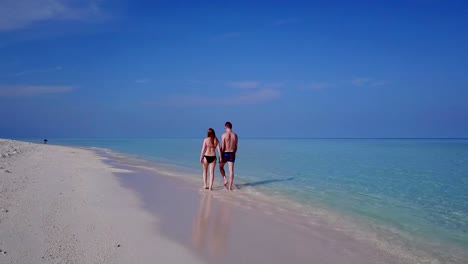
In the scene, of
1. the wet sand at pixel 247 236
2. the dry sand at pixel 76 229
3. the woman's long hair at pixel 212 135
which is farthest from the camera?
the woman's long hair at pixel 212 135

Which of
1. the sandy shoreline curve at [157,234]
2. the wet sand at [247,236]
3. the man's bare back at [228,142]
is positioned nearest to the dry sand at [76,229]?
the sandy shoreline curve at [157,234]

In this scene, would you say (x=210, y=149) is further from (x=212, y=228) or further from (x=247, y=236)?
(x=247, y=236)

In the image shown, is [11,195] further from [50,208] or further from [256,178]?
[256,178]

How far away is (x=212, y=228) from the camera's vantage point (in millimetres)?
6695

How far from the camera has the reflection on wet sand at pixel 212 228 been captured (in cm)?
545

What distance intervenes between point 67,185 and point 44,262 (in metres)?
6.74

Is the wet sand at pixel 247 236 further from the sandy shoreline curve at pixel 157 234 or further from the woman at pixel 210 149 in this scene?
the woman at pixel 210 149

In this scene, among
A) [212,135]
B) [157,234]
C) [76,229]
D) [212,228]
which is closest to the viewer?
[76,229]

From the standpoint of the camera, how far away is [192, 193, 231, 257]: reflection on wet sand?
17.9 feet

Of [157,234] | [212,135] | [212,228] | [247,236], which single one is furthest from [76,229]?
[212,135]

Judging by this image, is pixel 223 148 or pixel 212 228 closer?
pixel 212 228

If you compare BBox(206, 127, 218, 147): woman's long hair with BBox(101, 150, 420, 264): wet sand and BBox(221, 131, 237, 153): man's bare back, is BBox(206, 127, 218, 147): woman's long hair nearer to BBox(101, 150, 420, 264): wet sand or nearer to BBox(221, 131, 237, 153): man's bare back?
BBox(221, 131, 237, 153): man's bare back

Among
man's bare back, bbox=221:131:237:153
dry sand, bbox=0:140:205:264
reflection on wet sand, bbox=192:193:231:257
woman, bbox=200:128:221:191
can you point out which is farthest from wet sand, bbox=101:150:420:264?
man's bare back, bbox=221:131:237:153

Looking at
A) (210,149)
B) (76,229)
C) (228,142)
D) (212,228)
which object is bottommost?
(212,228)
